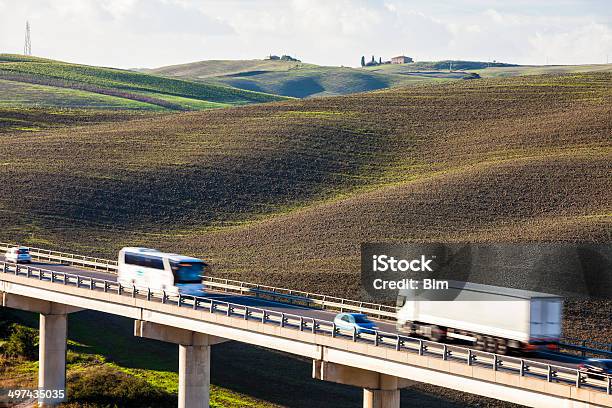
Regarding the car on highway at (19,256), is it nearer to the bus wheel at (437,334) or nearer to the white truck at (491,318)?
the white truck at (491,318)

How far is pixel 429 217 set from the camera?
105m

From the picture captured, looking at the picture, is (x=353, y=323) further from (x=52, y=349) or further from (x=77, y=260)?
(x=77, y=260)

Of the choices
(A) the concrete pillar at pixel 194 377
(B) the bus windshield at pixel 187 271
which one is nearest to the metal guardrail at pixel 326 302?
(B) the bus windshield at pixel 187 271

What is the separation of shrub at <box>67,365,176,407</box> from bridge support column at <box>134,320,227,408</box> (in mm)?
9256

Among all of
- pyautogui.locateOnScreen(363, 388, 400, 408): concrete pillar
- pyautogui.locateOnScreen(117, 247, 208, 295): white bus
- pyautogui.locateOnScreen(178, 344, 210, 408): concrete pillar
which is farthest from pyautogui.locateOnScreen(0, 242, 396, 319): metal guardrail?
pyautogui.locateOnScreen(363, 388, 400, 408): concrete pillar

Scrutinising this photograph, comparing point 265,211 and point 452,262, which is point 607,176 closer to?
point 452,262

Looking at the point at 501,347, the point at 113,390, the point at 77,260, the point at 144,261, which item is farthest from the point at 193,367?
the point at 77,260

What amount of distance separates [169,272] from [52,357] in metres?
11.3

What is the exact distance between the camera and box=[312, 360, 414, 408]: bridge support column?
146 feet

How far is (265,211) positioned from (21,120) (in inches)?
2762

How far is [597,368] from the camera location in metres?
36.2

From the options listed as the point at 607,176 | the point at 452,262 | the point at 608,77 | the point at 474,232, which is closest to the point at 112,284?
the point at 452,262

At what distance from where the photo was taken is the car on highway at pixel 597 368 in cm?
3512

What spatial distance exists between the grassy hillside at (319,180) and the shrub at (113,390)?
23650 millimetres
